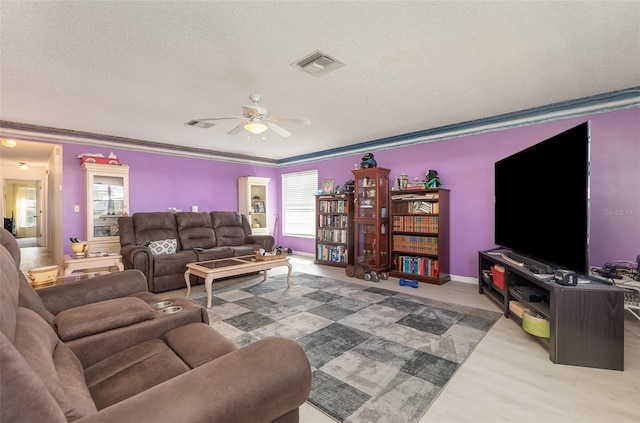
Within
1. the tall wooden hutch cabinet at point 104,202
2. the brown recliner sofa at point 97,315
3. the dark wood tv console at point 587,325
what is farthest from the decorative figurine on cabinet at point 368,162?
A: the tall wooden hutch cabinet at point 104,202

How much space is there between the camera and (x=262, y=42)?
224 centimetres

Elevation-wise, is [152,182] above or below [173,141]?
below

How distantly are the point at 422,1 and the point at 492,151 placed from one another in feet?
9.94

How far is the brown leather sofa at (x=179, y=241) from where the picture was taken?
13.2ft

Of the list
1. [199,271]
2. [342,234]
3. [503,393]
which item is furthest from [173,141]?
[503,393]

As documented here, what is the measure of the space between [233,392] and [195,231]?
4.66 m

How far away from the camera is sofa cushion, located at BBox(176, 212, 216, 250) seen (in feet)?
16.2

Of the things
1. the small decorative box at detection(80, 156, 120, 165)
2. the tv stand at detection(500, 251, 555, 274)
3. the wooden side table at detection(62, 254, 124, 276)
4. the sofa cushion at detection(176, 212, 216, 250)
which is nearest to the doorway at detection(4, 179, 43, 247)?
the small decorative box at detection(80, 156, 120, 165)

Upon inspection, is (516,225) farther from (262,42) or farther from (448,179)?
(262,42)

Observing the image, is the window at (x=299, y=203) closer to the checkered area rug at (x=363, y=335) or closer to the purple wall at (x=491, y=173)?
the purple wall at (x=491, y=173)

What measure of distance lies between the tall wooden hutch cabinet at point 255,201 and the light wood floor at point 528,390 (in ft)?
17.2

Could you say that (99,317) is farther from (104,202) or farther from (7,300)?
(104,202)

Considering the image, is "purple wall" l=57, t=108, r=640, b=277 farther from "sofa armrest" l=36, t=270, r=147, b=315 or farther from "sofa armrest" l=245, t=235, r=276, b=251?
"sofa armrest" l=36, t=270, r=147, b=315

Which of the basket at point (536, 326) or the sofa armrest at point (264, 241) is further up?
the sofa armrest at point (264, 241)
